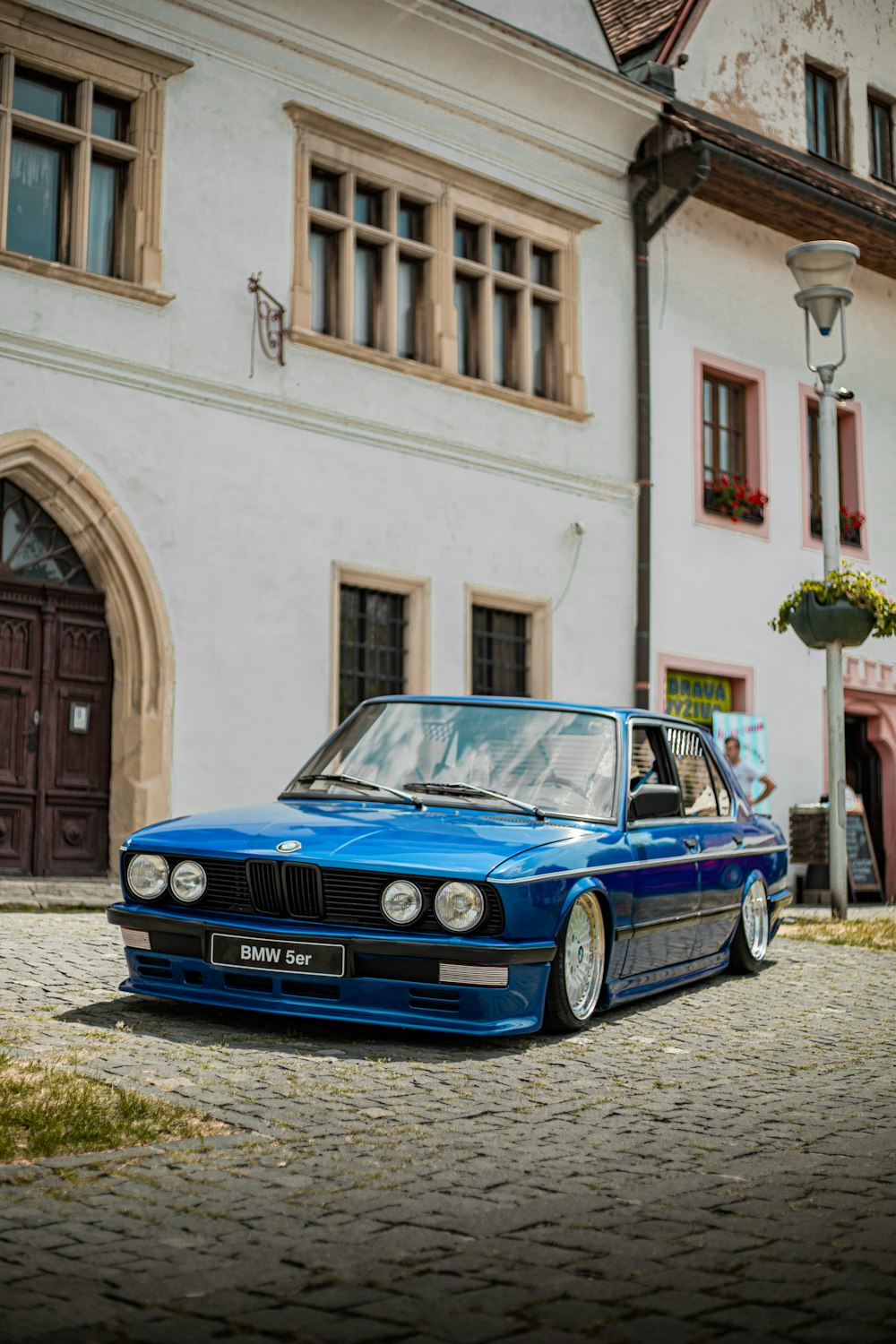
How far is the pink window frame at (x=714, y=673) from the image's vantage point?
60.9ft

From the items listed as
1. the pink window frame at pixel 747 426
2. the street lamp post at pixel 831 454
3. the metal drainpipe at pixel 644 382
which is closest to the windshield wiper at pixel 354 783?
the street lamp post at pixel 831 454

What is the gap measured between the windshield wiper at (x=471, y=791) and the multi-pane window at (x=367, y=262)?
9.09 meters

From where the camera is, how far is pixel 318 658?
15.1m

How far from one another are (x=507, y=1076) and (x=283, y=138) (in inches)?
454

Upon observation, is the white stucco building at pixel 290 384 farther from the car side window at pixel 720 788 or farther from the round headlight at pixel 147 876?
the round headlight at pixel 147 876

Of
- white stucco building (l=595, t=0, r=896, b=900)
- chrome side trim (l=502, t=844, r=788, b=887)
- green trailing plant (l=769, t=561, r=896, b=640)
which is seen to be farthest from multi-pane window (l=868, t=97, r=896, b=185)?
chrome side trim (l=502, t=844, r=788, b=887)

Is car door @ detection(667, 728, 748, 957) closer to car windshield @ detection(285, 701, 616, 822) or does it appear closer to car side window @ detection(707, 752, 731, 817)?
car side window @ detection(707, 752, 731, 817)

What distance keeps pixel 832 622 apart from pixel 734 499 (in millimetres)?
5458

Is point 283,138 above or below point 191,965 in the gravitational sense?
above

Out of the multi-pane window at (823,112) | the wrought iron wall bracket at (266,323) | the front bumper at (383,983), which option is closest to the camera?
the front bumper at (383,983)

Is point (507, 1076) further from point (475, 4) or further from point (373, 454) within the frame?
point (475, 4)

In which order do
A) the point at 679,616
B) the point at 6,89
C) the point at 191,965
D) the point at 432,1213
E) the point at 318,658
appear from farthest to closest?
1. the point at 679,616
2. the point at 318,658
3. the point at 6,89
4. the point at 191,965
5. the point at 432,1213

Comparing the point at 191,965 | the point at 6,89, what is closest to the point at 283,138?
the point at 6,89

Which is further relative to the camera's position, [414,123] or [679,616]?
[679,616]
